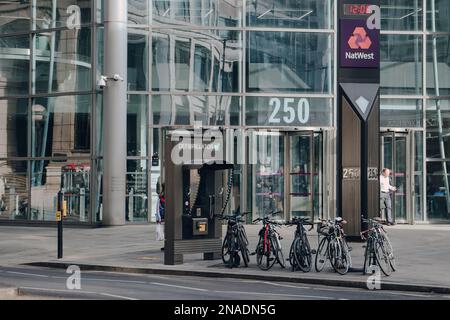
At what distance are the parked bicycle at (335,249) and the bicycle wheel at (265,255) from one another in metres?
0.93

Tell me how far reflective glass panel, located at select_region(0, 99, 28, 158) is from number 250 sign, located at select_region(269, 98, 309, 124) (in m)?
8.78

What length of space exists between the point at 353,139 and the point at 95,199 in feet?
35.7

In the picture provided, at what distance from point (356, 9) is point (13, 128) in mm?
14772

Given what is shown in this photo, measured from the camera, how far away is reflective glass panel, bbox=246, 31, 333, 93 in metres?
30.6

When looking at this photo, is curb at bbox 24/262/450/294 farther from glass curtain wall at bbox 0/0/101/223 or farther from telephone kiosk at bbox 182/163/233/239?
glass curtain wall at bbox 0/0/101/223

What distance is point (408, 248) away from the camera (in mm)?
22000

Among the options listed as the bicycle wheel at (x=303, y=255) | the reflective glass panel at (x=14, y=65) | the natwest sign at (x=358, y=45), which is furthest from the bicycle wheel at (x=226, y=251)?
the reflective glass panel at (x=14, y=65)

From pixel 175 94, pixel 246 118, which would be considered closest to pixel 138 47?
pixel 175 94

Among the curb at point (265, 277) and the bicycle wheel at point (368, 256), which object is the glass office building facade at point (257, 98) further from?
the bicycle wheel at point (368, 256)

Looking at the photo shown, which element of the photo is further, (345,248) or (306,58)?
(306,58)

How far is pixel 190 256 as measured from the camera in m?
20.7

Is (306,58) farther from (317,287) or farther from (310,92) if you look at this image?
(317,287)

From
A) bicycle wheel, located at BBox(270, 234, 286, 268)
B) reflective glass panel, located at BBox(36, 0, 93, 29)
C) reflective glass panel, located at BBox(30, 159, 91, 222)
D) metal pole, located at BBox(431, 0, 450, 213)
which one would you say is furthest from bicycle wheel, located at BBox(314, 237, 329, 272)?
reflective glass panel, located at BBox(36, 0, 93, 29)

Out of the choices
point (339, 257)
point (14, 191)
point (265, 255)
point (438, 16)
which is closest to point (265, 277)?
point (265, 255)
